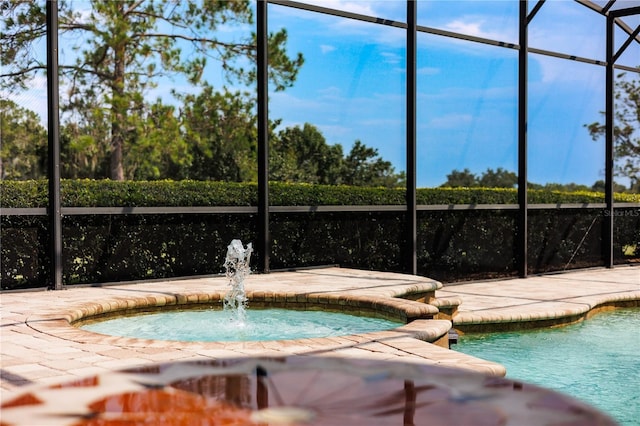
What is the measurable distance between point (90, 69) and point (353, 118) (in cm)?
586

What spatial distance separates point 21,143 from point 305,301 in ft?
29.4

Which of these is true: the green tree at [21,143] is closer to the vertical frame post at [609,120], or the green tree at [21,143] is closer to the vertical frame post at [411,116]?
the vertical frame post at [411,116]

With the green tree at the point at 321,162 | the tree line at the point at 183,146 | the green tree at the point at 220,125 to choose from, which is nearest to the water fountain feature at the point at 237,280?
the green tree at the point at 321,162

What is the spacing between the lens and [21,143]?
1212cm

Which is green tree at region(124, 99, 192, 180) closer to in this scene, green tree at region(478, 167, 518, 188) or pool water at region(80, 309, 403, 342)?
green tree at region(478, 167, 518, 188)

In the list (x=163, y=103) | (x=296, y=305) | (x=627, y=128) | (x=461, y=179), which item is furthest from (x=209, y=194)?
(x=627, y=128)

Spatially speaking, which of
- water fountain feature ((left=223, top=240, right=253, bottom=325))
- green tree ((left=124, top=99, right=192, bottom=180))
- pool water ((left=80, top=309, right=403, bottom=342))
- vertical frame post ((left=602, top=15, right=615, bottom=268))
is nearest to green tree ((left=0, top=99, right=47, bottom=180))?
green tree ((left=124, top=99, right=192, bottom=180))

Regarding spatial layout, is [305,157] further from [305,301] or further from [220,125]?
[305,301]

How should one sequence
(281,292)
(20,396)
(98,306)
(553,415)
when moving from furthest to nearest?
(281,292) < (98,306) < (20,396) < (553,415)

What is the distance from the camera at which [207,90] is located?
13.8 metres

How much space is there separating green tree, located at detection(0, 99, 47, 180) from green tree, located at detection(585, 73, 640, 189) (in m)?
11.0

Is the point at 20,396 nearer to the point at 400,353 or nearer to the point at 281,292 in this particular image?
the point at 400,353

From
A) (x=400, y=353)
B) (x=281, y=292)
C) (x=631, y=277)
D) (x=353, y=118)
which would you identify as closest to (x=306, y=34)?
(x=353, y=118)

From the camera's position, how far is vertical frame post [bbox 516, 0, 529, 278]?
8.67m
